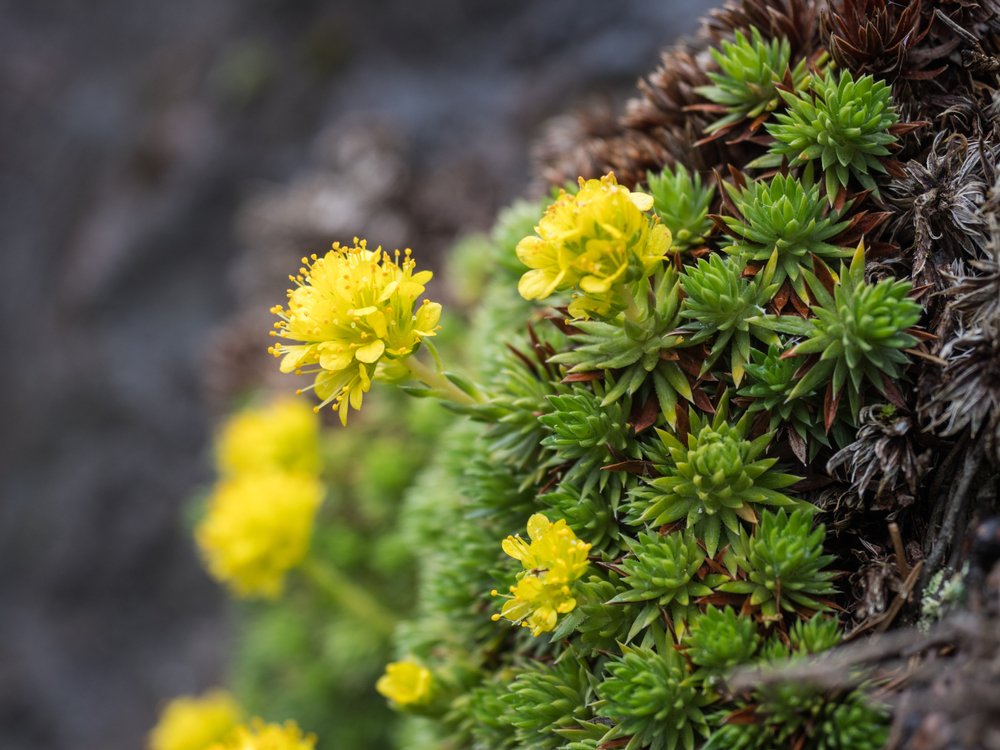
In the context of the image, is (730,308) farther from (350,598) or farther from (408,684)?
(350,598)

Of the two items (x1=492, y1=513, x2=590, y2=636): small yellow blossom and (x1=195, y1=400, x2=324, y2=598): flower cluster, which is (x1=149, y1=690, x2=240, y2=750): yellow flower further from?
(x1=492, y1=513, x2=590, y2=636): small yellow blossom

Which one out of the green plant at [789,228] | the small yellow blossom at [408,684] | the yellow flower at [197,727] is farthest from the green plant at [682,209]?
the yellow flower at [197,727]

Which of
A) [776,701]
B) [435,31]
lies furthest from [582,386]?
[435,31]

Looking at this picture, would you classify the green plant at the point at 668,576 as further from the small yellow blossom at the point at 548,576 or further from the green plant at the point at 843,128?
the green plant at the point at 843,128

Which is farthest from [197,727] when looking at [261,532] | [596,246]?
[596,246]

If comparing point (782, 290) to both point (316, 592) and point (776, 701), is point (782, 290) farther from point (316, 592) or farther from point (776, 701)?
point (316, 592)

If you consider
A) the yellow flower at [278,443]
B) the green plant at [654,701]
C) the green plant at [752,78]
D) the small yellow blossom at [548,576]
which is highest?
the yellow flower at [278,443]

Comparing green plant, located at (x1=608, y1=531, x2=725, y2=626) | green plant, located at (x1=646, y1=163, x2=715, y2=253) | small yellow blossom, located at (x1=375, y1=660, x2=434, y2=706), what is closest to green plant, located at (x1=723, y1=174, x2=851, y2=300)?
green plant, located at (x1=646, y1=163, x2=715, y2=253)
